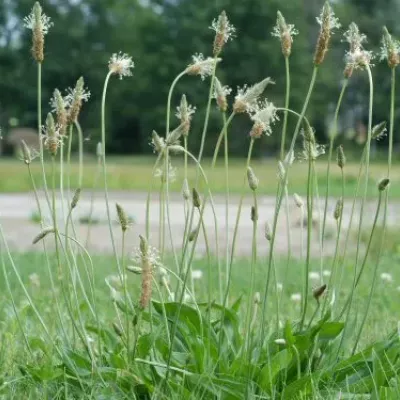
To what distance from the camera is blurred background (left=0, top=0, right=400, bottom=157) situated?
45.3 metres

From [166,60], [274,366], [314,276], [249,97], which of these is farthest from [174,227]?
[166,60]

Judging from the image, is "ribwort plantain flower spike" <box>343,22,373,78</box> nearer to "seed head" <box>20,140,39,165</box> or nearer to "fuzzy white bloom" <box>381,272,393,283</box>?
"seed head" <box>20,140,39,165</box>

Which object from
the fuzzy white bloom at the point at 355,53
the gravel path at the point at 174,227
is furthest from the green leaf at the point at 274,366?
the gravel path at the point at 174,227

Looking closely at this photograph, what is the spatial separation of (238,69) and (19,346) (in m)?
43.0

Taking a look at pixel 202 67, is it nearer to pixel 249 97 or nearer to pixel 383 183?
pixel 249 97

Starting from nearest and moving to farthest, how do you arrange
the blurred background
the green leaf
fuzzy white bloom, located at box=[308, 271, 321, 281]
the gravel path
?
the green leaf < fuzzy white bloom, located at box=[308, 271, 321, 281] < the gravel path < the blurred background

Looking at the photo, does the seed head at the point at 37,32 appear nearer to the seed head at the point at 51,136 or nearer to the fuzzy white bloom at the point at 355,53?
the seed head at the point at 51,136

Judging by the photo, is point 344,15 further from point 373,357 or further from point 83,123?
point 373,357

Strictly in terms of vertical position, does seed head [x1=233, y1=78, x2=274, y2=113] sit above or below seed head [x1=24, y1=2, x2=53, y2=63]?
below

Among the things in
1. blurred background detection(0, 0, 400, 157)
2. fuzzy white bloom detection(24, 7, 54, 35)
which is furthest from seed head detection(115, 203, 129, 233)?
blurred background detection(0, 0, 400, 157)

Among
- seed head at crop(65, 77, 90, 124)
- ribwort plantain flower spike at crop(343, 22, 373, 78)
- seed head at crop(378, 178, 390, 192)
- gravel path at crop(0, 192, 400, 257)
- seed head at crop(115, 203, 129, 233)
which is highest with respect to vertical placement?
ribwort plantain flower spike at crop(343, 22, 373, 78)

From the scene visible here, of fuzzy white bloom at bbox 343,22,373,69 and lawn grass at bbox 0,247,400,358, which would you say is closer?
fuzzy white bloom at bbox 343,22,373,69

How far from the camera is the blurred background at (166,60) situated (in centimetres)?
4528

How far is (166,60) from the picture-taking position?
4562 centimetres
